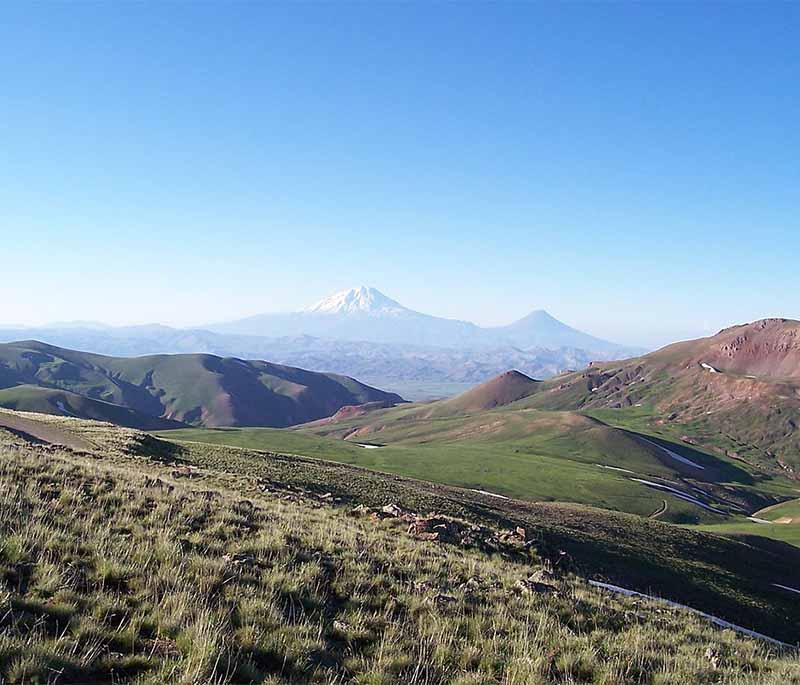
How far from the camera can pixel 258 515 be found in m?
16.5

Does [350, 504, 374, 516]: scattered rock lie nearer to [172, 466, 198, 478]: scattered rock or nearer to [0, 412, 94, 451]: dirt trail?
[172, 466, 198, 478]: scattered rock

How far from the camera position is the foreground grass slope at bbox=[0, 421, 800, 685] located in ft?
24.8

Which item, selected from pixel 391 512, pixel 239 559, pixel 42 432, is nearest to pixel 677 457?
pixel 391 512

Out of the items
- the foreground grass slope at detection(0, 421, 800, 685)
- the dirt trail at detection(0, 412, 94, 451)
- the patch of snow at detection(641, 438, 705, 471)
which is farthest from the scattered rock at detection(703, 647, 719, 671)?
the patch of snow at detection(641, 438, 705, 471)

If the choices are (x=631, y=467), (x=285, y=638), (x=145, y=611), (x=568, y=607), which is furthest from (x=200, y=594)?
(x=631, y=467)

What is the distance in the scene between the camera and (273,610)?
9.34 m

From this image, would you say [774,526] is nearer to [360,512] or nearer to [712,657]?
[360,512]

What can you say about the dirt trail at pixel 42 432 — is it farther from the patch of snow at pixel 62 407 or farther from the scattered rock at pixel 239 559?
the patch of snow at pixel 62 407

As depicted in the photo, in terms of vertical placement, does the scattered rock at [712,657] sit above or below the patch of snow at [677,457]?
above

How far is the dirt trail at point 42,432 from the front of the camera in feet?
112

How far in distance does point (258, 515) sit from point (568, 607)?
9.19 m

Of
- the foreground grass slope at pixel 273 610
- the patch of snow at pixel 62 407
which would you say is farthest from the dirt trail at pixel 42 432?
the patch of snow at pixel 62 407

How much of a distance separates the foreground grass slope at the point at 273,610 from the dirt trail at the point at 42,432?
19.6 m

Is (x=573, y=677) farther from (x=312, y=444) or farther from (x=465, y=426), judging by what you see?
(x=465, y=426)
